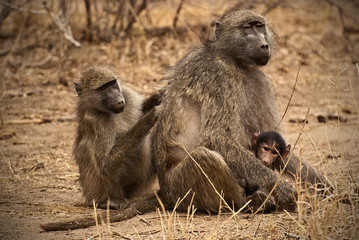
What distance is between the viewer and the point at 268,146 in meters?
3.45

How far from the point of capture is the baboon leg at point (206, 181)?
324cm

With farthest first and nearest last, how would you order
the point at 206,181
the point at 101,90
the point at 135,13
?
the point at 135,13, the point at 101,90, the point at 206,181

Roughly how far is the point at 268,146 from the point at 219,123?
1.34ft

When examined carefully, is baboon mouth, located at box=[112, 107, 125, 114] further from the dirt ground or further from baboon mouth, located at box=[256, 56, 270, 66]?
baboon mouth, located at box=[256, 56, 270, 66]

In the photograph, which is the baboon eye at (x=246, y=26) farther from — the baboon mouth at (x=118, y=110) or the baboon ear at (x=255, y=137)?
the baboon mouth at (x=118, y=110)

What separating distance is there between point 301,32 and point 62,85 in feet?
16.3

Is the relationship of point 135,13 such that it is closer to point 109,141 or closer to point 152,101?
point 152,101

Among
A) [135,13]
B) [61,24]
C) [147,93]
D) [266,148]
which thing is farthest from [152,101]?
[135,13]

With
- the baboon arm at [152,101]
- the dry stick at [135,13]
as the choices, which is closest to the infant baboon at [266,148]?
the baboon arm at [152,101]

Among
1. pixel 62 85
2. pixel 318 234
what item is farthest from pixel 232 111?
pixel 62 85

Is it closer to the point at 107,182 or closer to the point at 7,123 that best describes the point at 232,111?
the point at 107,182

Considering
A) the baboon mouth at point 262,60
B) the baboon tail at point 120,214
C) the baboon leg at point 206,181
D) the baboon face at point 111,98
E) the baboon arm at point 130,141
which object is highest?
the baboon mouth at point 262,60

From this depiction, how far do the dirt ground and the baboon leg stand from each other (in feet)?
0.41

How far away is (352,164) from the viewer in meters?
4.20
